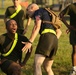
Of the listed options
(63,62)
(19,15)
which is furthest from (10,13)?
(63,62)

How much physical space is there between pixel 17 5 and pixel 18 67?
4.12 m

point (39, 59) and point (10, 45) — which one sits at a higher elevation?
point (10, 45)

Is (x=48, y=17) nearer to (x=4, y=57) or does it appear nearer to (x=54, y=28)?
(x=54, y=28)

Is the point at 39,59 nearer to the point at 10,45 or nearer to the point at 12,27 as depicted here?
the point at 10,45

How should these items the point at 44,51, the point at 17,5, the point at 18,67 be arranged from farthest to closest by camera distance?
the point at 17,5 → the point at 44,51 → the point at 18,67

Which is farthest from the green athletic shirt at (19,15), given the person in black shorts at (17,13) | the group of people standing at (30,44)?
the group of people standing at (30,44)

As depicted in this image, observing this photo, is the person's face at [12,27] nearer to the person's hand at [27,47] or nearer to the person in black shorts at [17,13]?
the person's hand at [27,47]

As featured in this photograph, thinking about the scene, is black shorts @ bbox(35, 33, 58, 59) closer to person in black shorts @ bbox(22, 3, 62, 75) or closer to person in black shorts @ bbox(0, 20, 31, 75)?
person in black shorts @ bbox(22, 3, 62, 75)

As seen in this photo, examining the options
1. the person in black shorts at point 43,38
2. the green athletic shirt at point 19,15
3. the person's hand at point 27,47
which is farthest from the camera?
the green athletic shirt at point 19,15

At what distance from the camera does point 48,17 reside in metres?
7.07

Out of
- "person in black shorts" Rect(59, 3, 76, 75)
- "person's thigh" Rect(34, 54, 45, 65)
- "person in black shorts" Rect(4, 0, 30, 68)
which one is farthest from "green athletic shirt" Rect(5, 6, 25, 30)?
"person's thigh" Rect(34, 54, 45, 65)

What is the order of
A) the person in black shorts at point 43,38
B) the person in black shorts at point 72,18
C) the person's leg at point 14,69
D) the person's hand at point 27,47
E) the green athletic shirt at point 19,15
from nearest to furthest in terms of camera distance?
the person's leg at point 14,69 < the person's hand at point 27,47 < the person in black shorts at point 43,38 < the person in black shorts at point 72,18 < the green athletic shirt at point 19,15

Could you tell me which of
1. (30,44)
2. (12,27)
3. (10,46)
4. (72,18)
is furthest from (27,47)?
(72,18)

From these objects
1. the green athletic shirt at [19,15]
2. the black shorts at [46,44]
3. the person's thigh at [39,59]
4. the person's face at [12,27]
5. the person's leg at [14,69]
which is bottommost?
the green athletic shirt at [19,15]
